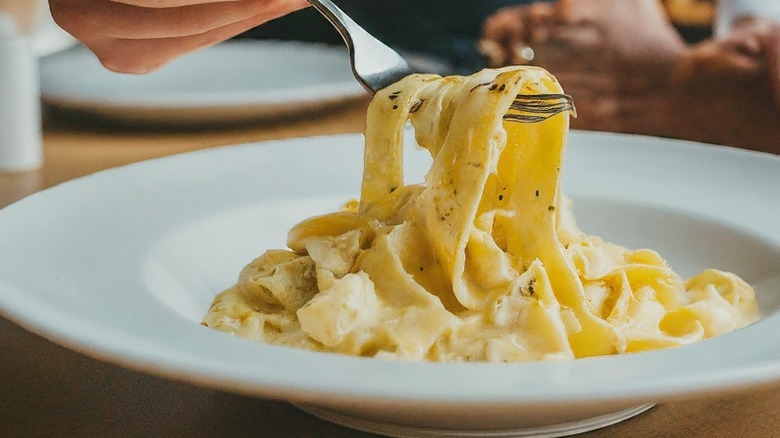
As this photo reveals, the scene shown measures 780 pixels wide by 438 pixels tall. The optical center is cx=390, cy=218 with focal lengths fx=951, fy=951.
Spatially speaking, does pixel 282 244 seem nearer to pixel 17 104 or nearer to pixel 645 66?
pixel 17 104

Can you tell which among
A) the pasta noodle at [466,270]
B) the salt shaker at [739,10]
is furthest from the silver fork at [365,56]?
the salt shaker at [739,10]

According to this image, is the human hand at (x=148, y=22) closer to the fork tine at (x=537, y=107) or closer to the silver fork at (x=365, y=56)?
the silver fork at (x=365, y=56)

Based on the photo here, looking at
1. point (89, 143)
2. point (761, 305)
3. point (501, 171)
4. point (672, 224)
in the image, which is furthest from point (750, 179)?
point (89, 143)

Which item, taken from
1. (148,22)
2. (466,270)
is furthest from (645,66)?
(466,270)

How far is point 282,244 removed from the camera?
179 centimetres

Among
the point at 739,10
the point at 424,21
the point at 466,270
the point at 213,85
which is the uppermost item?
the point at 739,10

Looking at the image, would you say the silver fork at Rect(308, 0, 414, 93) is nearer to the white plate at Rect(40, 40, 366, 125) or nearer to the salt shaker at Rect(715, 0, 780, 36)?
the white plate at Rect(40, 40, 366, 125)

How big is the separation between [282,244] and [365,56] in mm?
435

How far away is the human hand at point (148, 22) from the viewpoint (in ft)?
5.61

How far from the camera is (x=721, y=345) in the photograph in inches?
38.6

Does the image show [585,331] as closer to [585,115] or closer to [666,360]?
[666,360]

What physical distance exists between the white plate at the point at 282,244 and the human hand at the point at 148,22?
0.22m

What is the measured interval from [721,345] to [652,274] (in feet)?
1.77

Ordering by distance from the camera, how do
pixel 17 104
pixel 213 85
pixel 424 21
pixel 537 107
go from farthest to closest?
pixel 424 21 → pixel 213 85 → pixel 17 104 → pixel 537 107
